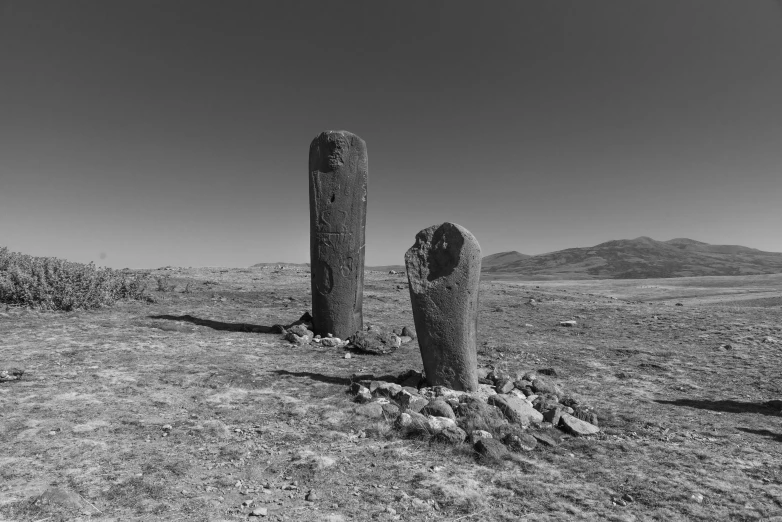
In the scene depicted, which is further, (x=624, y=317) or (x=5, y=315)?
(x=624, y=317)

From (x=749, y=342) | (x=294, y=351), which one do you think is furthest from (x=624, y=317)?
(x=294, y=351)

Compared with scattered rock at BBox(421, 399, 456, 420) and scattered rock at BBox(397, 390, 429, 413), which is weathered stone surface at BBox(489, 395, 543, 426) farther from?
scattered rock at BBox(397, 390, 429, 413)

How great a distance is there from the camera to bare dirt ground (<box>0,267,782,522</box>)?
11.1ft

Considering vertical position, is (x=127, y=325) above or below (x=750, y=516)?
above

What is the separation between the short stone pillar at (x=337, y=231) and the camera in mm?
10055

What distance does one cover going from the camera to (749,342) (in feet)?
33.2

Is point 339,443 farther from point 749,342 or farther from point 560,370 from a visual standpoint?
point 749,342

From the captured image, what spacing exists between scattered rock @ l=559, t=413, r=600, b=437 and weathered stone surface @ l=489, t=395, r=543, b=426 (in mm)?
266

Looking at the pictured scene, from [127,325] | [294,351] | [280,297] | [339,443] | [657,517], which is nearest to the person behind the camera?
[657,517]

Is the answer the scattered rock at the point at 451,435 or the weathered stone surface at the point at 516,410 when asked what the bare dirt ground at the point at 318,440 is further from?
the weathered stone surface at the point at 516,410

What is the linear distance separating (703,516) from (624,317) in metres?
11.9

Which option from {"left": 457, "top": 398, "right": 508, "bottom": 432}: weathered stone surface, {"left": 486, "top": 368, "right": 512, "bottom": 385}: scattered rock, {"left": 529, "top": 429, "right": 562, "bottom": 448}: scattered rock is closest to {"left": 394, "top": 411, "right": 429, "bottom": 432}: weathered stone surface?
{"left": 457, "top": 398, "right": 508, "bottom": 432}: weathered stone surface

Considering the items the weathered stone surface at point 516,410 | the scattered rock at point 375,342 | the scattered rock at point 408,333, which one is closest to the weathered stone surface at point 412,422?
the weathered stone surface at point 516,410

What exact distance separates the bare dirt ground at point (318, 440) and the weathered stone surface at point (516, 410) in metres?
0.60
